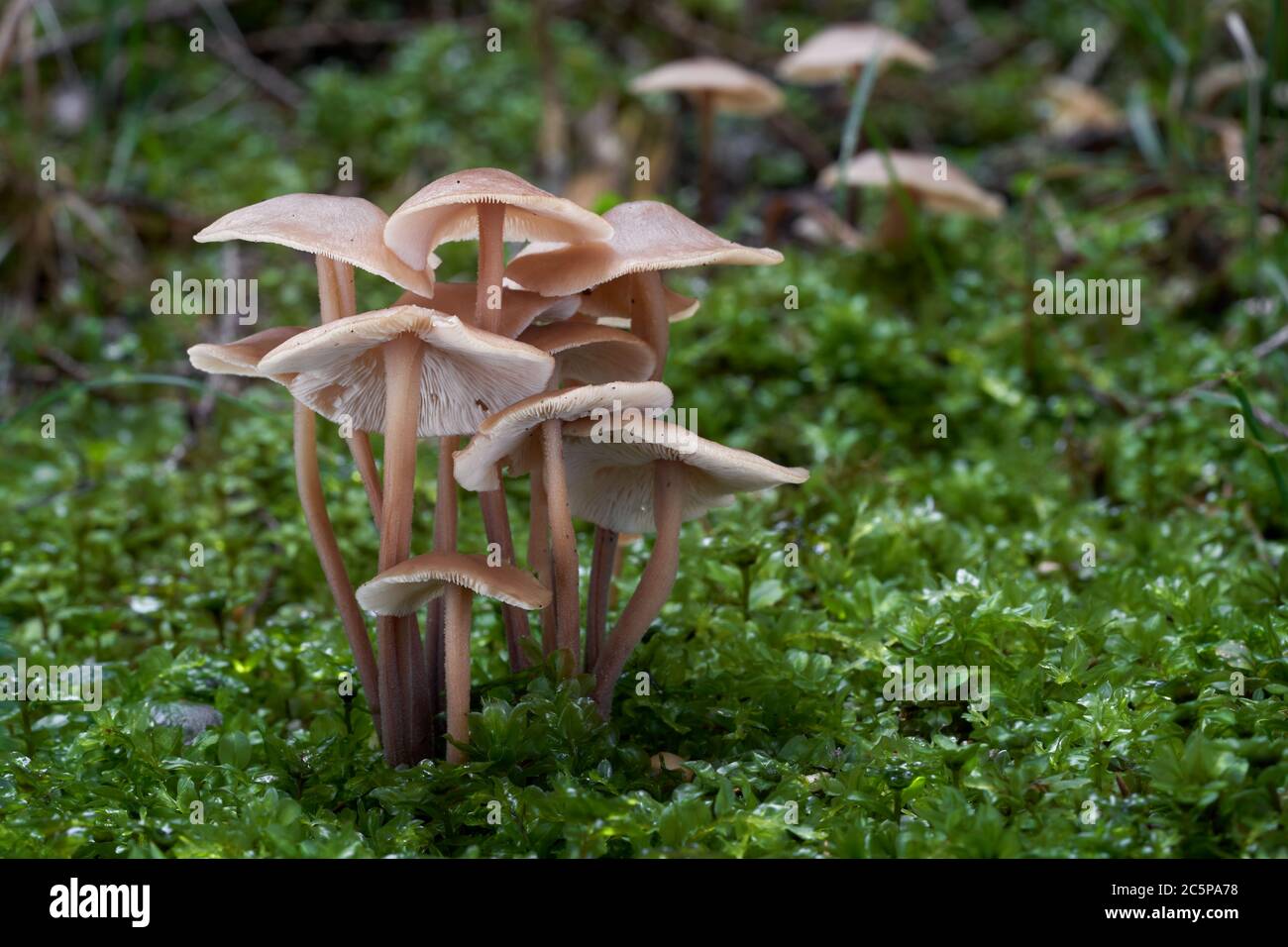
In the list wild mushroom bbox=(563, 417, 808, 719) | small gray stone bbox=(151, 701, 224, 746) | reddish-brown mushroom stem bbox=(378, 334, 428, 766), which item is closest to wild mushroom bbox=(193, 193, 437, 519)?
reddish-brown mushroom stem bbox=(378, 334, 428, 766)

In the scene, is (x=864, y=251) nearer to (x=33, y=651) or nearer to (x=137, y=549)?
(x=137, y=549)

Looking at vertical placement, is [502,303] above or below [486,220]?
below

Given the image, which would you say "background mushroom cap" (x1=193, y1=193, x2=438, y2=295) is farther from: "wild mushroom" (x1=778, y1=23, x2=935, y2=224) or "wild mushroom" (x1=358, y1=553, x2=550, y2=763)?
"wild mushroom" (x1=778, y1=23, x2=935, y2=224)

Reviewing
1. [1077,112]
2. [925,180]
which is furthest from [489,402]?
[1077,112]

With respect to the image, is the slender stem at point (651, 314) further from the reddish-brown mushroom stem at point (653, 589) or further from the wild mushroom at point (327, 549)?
the wild mushroom at point (327, 549)

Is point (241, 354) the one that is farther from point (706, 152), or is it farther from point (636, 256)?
point (706, 152)

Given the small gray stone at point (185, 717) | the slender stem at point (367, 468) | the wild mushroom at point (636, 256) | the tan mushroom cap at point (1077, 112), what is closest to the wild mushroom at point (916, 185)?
the tan mushroom cap at point (1077, 112)
